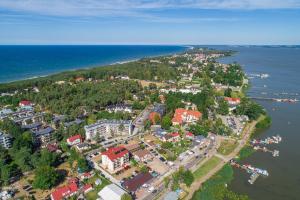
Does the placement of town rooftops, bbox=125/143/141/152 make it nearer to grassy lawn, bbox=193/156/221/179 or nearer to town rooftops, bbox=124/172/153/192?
town rooftops, bbox=124/172/153/192

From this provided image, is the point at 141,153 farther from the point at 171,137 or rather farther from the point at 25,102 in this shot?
the point at 25,102

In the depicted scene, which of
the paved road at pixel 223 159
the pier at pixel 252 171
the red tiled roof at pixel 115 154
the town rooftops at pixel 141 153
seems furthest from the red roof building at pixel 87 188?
the pier at pixel 252 171

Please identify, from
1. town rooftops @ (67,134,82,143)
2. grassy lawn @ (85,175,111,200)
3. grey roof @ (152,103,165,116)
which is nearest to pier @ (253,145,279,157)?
grey roof @ (152,103,165,116)

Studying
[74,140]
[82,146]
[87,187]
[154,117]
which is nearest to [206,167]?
[87,187]

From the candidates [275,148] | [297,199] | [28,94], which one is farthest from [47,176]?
[28,94]

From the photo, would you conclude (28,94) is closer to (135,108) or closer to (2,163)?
(135,108)

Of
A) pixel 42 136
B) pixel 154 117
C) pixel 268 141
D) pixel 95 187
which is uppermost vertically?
pixel 154 117
